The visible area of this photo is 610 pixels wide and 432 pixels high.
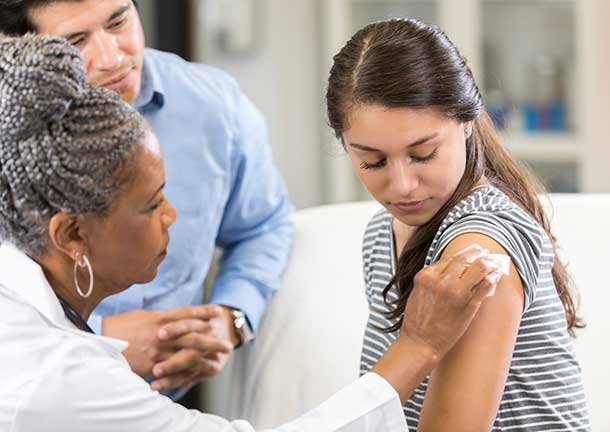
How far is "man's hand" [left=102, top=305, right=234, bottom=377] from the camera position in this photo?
1.80 metres

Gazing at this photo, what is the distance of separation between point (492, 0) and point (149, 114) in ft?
6.45

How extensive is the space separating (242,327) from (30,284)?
2.51 ft

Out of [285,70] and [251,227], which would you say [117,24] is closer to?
[251,227]

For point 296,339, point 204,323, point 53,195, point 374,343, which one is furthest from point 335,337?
point 53,195

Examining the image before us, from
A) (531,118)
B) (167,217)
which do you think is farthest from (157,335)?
(531,118)

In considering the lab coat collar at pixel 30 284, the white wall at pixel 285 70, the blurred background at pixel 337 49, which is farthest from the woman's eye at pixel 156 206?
the white wall at pixel 285 70

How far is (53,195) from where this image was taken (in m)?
1.18

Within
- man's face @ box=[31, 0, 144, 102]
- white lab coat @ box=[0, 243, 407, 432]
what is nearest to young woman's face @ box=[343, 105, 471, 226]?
white lab coat @ box=[0, 243, 407, 432]

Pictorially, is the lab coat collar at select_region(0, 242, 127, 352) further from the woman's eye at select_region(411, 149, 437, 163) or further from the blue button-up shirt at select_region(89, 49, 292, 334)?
the blue button-up shirt at select_region(89, 49, 292, 334)

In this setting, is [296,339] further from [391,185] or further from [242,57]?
[242,57]

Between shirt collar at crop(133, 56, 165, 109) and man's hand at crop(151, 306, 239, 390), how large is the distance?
407mm

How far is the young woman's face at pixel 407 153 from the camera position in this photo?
125 cm

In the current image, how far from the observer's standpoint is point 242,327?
194 centimetres

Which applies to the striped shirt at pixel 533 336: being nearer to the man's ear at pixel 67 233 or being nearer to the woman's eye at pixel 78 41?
the man's ear at pixel 67 233
